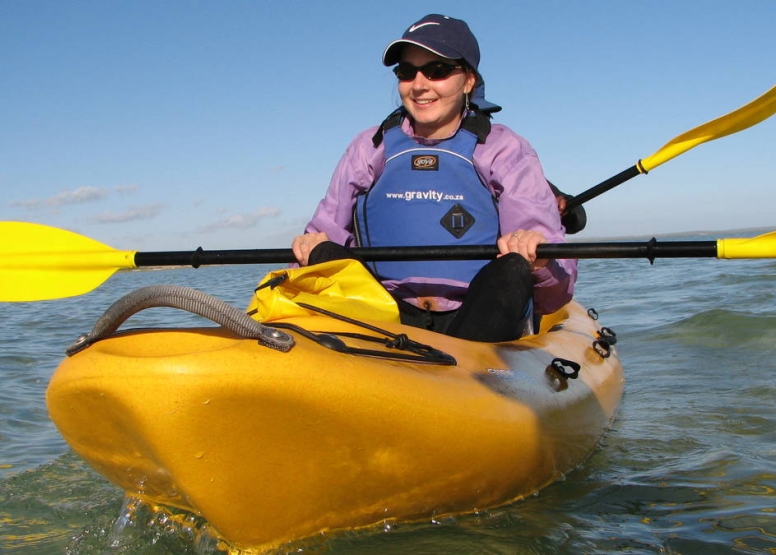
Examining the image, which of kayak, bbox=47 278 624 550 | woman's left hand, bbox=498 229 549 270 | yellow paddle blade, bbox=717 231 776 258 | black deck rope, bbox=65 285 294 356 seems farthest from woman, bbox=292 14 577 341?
black deck rope, bbox=65 285 294 356

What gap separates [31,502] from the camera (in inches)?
108

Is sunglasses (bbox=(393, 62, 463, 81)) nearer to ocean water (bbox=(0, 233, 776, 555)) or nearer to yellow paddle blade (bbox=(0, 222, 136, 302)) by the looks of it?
yellow paddle blade (bbox=(0, 222, 136, 302))

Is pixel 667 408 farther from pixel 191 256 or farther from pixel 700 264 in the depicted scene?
pixel 700 264

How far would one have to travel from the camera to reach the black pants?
9.44 ft

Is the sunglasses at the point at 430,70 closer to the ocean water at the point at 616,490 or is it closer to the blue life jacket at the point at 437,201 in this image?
the blue life jacket at the point at 437,201

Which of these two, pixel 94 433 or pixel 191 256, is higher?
pixel 191 256

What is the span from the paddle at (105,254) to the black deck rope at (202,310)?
1.04 meters

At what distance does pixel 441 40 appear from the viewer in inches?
125

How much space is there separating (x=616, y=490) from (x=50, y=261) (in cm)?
230

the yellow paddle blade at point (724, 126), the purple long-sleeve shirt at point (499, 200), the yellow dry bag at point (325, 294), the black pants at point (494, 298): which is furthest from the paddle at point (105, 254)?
the yellow paddle blade at point (724, 126)

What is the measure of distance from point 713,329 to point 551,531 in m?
4.04

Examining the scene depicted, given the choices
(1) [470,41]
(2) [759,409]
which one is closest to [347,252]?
(1) [470,41]

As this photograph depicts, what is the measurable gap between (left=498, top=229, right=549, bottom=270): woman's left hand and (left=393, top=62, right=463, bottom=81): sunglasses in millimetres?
784

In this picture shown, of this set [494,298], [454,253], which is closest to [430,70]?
[454,253]
